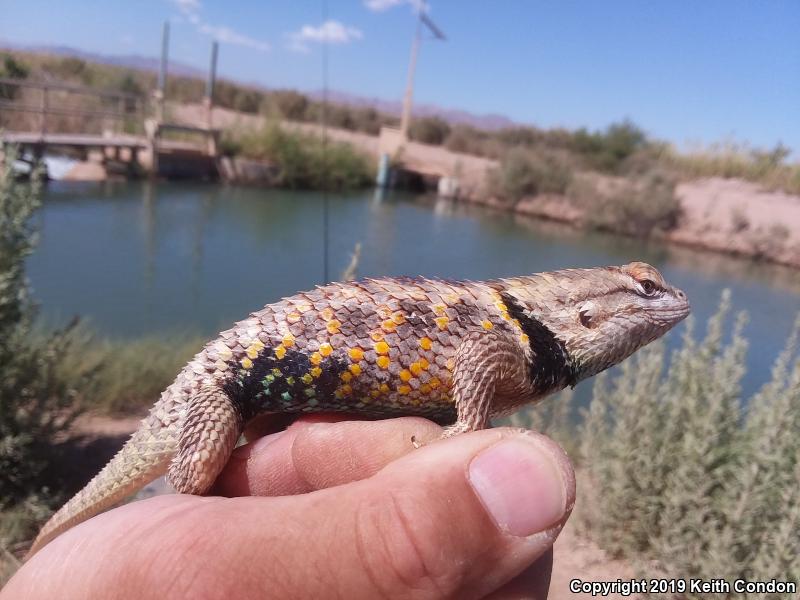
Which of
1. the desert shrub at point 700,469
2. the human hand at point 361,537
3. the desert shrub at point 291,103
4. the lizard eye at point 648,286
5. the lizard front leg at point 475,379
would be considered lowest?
the desert shrub at point 700,469

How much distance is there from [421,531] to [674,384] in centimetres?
454

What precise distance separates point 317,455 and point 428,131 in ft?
135

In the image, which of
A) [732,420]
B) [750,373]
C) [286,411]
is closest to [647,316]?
[286,411]

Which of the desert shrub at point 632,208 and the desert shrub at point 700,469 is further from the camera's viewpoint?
the desert shrub at point 632,208

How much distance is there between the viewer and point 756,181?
25297 millimetres

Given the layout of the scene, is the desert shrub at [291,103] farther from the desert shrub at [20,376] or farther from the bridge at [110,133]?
the desert shrub at [20,376]

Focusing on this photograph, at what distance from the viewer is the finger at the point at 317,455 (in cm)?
153

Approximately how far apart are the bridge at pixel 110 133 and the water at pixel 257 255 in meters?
1.22

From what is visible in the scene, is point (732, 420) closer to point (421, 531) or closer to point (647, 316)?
point (647, 316)

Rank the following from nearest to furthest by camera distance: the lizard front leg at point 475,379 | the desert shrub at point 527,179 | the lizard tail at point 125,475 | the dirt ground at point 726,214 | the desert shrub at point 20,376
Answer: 1. the lizard front leg at point 475,379
2. the lizard tail at point 125,475
3. the desert shrub at point 20,376
4. the dirt ground at point 726,214
5. the desert shrub at point 527,179

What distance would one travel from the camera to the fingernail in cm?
133

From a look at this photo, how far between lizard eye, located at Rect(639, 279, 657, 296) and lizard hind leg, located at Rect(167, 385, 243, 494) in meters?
1.17

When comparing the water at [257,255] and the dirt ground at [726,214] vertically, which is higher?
the dirt ground at [726,214]

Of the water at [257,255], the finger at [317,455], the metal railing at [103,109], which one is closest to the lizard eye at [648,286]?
the finger at [317,455]
